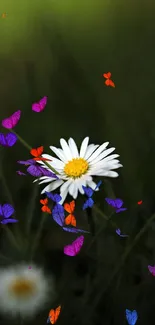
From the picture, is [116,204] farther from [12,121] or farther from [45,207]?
[12,121]

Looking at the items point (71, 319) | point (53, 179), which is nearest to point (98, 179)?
point (53, 179)

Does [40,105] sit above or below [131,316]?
above

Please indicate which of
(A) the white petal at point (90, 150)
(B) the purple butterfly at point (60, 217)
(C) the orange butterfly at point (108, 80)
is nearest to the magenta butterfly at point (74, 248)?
(B) the purple butterfly at point (60, 217)

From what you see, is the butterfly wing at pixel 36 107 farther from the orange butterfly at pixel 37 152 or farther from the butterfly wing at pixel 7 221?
the butterfly wing at pixel 7 221

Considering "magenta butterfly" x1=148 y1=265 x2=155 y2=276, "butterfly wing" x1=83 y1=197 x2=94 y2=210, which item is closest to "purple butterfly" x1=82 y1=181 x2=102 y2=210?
"butterfly wing" x1=83 y1=197 x2=94 y2=210

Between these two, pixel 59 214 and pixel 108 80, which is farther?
pixel 108 80

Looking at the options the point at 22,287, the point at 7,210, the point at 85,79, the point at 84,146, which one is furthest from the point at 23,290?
the point at 85,79
